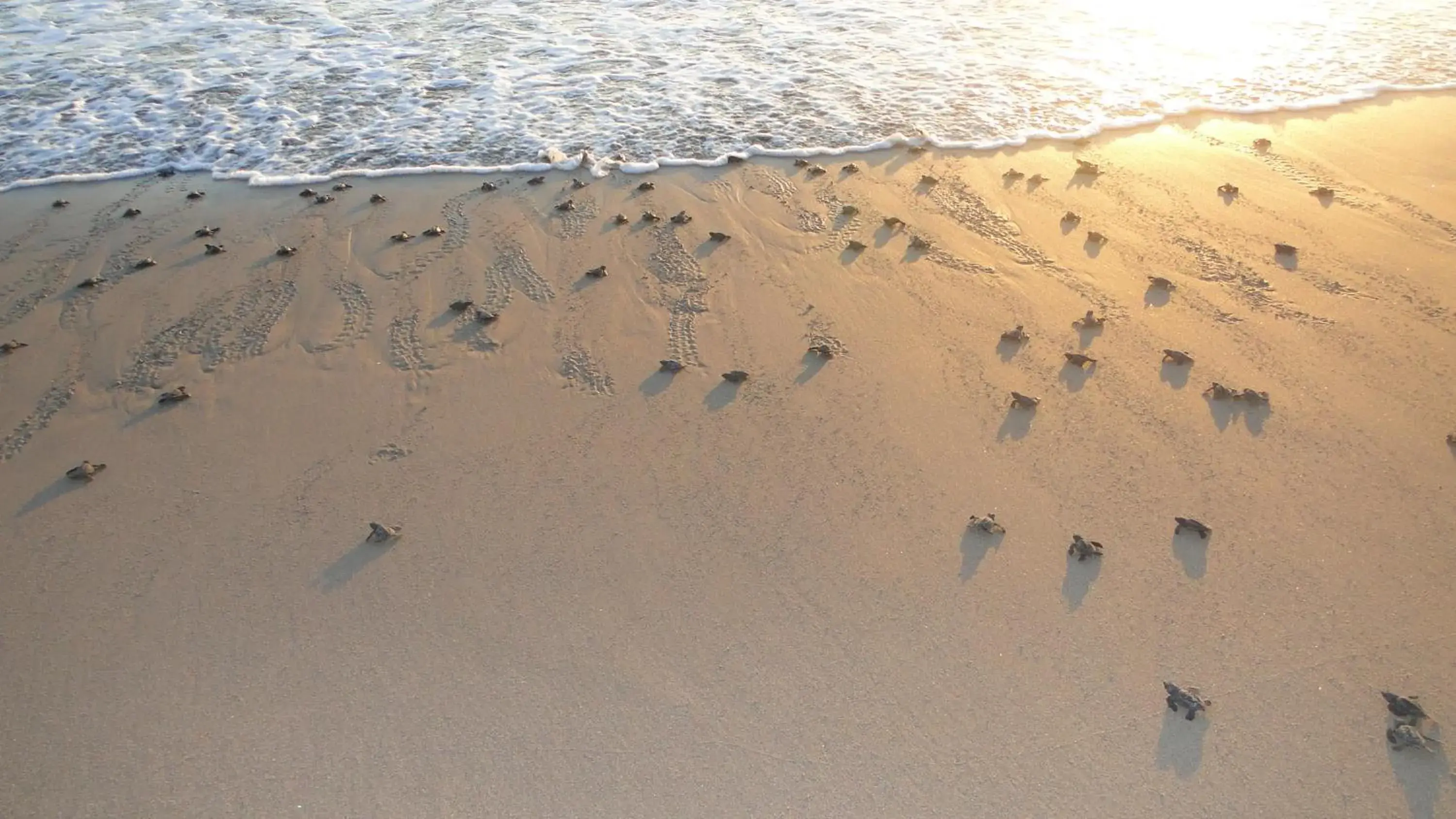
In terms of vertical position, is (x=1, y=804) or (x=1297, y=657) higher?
(x=1297, y=657)

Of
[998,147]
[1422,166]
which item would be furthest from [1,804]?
[1422,166]

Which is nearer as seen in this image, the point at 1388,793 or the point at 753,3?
→ the point at 1388,793

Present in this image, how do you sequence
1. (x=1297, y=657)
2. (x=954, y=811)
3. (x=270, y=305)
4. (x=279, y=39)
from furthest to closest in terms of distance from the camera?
(x=279, y=39), (x=270, y=305), (x=1297, y=657), (x=954, y=811)

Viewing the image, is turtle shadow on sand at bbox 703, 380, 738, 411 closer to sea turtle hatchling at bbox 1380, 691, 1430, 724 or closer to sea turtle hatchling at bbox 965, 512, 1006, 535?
sea turtle hatchling at bbox 965, 512, 1006, 535

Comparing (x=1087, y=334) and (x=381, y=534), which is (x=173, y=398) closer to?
(x=381, y=534)

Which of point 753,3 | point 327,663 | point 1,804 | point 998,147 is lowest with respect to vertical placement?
point 1,804

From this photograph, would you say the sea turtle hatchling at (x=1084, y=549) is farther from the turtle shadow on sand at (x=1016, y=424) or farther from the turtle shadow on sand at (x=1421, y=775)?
the turtle shadow on sand at (x=1421, y=775)

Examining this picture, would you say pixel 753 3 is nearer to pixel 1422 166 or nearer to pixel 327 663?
pixel 1422 166

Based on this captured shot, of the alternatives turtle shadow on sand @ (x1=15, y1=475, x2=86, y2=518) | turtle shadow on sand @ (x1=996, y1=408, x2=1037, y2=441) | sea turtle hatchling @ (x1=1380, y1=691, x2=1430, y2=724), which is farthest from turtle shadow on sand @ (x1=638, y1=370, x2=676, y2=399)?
sea turtle hatchling @ (x1=1380, y1=691, x2=1430, y2=724)
